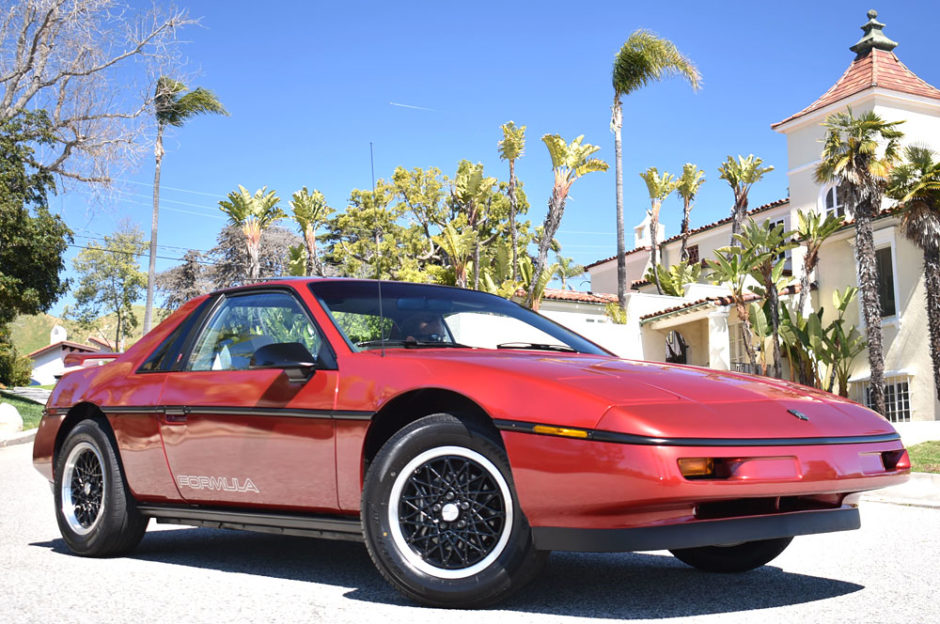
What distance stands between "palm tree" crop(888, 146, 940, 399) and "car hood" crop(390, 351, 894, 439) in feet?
66.0

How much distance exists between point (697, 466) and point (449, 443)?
94cm

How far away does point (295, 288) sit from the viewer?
457 cm

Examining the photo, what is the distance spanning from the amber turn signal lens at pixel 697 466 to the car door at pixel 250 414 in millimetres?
1531

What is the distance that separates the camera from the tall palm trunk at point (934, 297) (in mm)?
21875

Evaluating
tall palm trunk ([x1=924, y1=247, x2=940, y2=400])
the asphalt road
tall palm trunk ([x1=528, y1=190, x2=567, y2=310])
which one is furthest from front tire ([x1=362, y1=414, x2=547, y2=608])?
tall palm trunk ([x1=528, y1=190, x2=567, y2=310])

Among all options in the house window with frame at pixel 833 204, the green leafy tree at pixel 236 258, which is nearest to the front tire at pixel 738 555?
the house window with frame at pixel 833 204

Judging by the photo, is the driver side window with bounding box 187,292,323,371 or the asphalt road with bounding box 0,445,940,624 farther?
the driver side window with bounding box 187,292,323,371

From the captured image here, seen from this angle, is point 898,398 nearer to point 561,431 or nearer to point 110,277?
point 561,431

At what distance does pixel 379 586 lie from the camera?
13.2ft

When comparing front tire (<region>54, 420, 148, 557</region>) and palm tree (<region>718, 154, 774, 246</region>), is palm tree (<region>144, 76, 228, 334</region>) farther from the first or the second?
front tire (<region>54, 420, 148, 557</region>)

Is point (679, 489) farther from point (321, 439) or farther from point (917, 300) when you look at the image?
point (917, 300)

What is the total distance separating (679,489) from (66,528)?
3.73 m

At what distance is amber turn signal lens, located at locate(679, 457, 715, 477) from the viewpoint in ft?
10.2

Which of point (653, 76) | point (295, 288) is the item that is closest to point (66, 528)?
point (295, 288)
